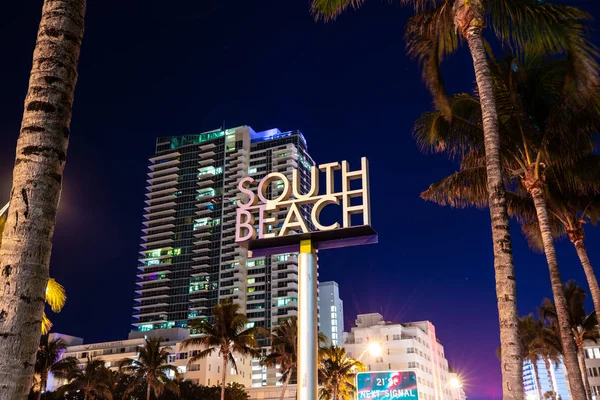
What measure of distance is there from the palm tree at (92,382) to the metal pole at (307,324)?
58999 mm

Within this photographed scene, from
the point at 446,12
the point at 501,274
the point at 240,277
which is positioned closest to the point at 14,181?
the point at 501,274

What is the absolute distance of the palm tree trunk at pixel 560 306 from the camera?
1703 cm

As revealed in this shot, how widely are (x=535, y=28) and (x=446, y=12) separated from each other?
7.88 ft

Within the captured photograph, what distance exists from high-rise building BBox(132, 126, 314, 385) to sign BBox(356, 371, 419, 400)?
135606 millimetres

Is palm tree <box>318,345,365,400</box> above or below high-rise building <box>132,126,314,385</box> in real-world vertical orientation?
below

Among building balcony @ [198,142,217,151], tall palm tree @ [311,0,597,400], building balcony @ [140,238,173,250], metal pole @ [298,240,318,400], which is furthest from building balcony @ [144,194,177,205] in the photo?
tall palm tree @ [311,0,597,400]

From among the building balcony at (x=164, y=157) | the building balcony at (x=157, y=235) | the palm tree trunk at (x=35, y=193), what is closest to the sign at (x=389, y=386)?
the palm tree trunk at (x=35, y=193)

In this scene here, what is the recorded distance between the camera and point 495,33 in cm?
1540

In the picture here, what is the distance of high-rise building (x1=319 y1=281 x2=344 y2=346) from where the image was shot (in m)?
176

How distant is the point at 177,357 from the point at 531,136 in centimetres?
11388

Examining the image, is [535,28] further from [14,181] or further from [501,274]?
[14,181]

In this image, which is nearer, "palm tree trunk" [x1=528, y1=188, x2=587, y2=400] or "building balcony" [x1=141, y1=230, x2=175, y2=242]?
"palm tree trunk" [x1=528, y1=188, x2=587, y2=400]

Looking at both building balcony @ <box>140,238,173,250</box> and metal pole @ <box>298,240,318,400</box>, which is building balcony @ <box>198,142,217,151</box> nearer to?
building balcony @ <box>140,238,173,250</box>

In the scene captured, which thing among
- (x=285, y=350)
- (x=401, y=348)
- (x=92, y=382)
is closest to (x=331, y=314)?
(x=401, y=348)
